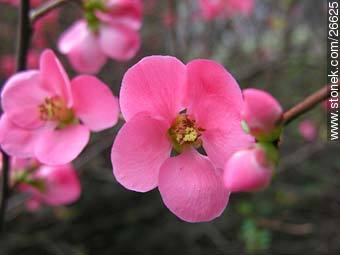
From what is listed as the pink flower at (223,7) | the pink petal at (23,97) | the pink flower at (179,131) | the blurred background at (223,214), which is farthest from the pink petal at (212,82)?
the pink flower at (223,7)

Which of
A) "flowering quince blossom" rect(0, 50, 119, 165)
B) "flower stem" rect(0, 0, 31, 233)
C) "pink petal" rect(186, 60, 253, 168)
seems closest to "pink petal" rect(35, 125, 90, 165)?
"flowering quince blossom" rect(0, 50, 119, 165)

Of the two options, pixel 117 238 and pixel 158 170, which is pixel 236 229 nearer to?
pixel 117 238

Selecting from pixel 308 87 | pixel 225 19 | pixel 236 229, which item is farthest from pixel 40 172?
pixel 308 87

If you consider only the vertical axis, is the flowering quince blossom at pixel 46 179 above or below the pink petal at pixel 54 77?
below

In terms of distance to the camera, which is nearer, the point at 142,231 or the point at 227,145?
the point at 227,145

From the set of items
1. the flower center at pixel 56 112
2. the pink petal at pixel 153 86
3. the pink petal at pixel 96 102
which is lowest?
the flower center at pixel 56 112

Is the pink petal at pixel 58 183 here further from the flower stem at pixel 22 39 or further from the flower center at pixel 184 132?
the flower center at pixel 184 132

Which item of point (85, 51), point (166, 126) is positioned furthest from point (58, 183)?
point (166, 126)
